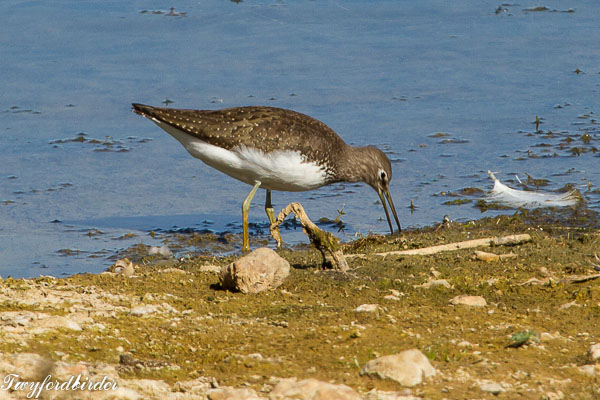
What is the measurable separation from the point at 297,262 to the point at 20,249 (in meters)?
2.91

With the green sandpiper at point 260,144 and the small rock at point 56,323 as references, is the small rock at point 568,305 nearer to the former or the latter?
the small rock at point 56,323

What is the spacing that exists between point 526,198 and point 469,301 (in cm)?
410

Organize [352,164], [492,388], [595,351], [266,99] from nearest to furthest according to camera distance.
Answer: [492,388], [595,351], [352,164], [266,99]

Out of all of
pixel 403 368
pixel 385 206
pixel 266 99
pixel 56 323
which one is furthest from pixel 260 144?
pixel 403 368

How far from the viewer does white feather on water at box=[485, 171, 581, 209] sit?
345 inches

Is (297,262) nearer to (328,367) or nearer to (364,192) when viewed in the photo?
(328,367)

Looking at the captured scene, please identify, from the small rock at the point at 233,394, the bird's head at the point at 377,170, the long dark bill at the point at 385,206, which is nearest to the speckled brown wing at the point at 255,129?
the bird's head at the point at 377,170

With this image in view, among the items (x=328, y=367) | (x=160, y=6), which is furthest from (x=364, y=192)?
(x=160, y=6)

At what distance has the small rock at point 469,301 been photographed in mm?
5114

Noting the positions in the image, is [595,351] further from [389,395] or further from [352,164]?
[352,164]

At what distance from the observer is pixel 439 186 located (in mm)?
9625

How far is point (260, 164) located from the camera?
8180 millimetres

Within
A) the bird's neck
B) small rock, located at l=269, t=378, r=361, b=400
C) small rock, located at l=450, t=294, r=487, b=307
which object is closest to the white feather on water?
the bird's neck

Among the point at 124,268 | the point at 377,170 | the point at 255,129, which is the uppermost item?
the point at 255,129
